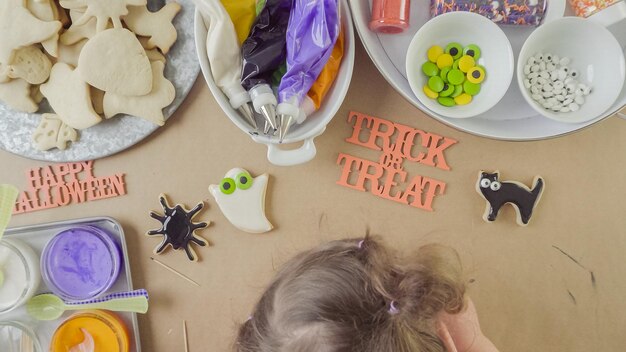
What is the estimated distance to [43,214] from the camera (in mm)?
638

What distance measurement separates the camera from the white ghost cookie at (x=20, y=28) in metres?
0.57

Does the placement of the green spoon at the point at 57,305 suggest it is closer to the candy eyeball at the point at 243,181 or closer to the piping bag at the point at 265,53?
the candy eyeball at the point at 243,181

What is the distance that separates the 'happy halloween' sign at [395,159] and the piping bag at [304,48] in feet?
0.33

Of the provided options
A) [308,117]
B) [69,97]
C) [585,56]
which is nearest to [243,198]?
[308,117]

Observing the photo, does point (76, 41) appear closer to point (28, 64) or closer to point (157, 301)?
point (28, 64)

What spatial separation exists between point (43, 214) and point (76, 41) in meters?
0.21

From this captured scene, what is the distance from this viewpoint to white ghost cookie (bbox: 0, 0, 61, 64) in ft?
1.86

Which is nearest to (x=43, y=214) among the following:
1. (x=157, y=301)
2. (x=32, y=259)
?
(x=32, y=259)

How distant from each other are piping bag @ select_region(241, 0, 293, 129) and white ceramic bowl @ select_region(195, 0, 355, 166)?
0.10ft

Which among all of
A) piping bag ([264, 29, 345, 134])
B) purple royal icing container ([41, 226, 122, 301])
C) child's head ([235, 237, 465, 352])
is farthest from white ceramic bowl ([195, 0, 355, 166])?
purple royal icing container ([41, 226, 122, 301])

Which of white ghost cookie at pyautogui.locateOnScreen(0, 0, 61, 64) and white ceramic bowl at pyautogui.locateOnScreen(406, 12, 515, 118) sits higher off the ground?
white ghost cookie at pyautogui.locateOnScreen(0, 0, 61, 64)

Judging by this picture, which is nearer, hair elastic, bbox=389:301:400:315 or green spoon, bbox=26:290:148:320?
hair elastic, bbox=389:301:400:315

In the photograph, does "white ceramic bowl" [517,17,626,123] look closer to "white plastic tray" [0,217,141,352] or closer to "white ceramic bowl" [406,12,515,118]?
"white ceramic bowl" [406,12,515,118]

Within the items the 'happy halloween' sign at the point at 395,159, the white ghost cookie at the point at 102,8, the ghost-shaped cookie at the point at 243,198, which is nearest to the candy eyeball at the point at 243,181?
the ghost-shaped cookie at the point at 243,198
